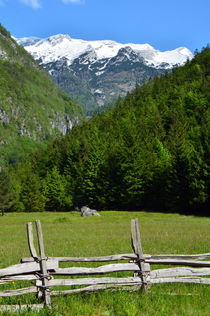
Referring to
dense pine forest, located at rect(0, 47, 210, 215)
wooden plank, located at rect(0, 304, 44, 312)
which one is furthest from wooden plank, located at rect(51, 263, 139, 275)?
dense pine forest, located at rect(0, 47, 210, 215)

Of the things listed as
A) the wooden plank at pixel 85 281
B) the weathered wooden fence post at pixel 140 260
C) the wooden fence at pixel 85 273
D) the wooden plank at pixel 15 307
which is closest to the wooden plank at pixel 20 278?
the wooden fence at pixel 85 273

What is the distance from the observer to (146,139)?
105 m

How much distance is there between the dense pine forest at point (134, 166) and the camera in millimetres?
74625

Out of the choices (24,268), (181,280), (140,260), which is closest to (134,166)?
(181,280)

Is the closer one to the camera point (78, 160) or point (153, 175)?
point (153, 175)

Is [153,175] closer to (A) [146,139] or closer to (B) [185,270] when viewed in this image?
(A) [146,139]

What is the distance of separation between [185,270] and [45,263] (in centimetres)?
437

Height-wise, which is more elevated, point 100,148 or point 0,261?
point 100,148

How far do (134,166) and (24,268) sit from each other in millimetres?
76180

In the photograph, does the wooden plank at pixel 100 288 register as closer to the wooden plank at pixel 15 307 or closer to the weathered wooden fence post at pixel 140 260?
the weathered wooden fence post at pixel 140 260

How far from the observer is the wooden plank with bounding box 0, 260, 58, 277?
10141 millimetres

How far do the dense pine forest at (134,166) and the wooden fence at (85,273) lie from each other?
5883 cm

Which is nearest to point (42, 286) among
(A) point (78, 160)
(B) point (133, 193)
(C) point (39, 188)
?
(B) point (133, 193)

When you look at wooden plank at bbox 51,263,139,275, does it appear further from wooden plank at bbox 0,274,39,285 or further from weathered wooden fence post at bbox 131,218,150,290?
wooden plank at bbox 0,274,39,285
